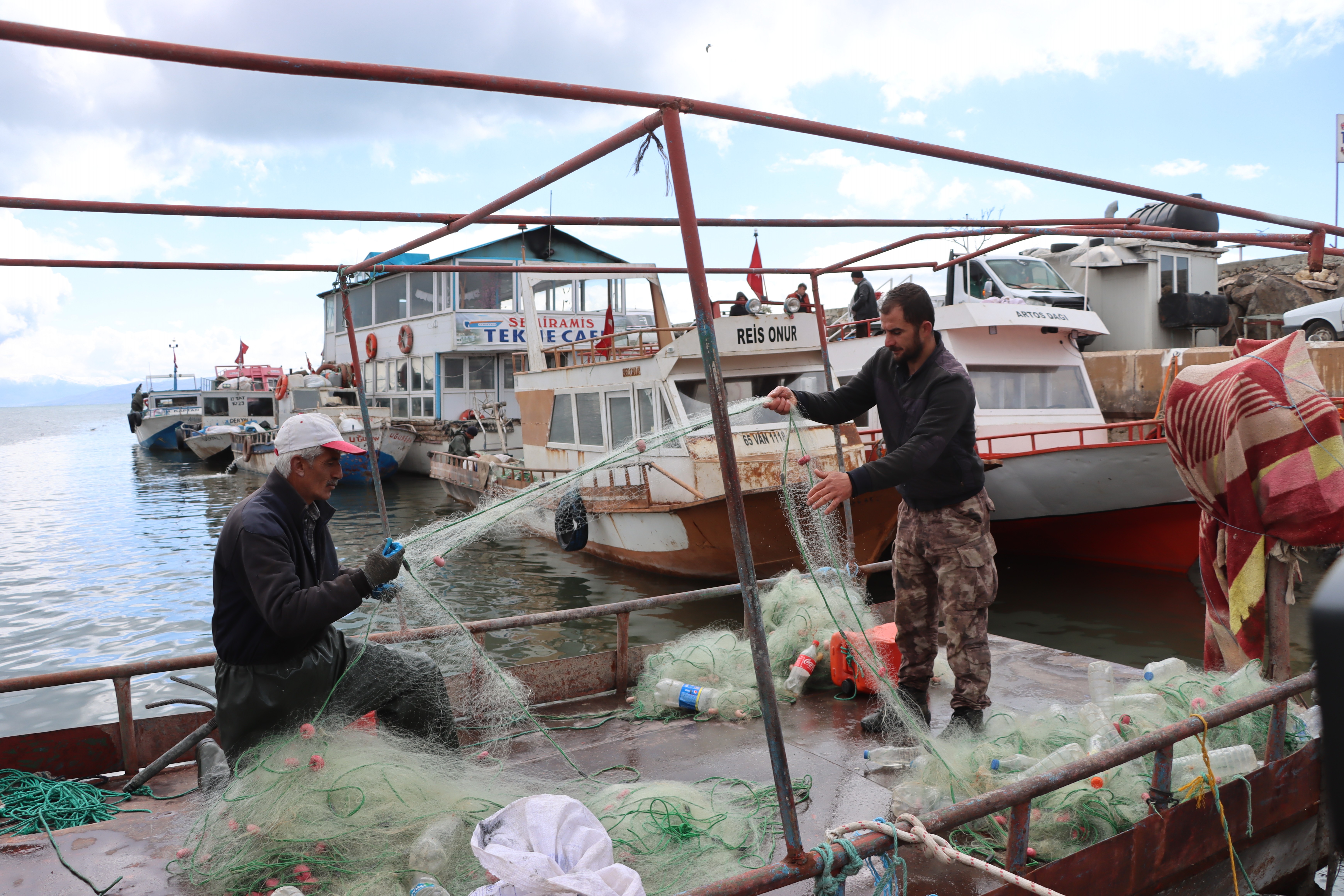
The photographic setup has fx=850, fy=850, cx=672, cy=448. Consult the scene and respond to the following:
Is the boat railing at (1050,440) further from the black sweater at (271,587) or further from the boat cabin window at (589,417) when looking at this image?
the black sweater at (271,587)

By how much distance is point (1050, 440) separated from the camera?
38.2ft

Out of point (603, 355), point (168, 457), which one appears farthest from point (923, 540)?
point (168, 457)

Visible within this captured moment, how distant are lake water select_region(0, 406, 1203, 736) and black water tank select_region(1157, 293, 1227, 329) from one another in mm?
11003

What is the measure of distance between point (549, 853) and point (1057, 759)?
2031 millimetres

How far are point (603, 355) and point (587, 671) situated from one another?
7.79 metres

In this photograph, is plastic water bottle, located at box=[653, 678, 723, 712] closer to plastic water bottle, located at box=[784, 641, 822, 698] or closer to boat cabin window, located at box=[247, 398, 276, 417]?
plastic water bottle, located at box=[784, 641, 822, 698]

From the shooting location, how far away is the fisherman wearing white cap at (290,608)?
3.05 m

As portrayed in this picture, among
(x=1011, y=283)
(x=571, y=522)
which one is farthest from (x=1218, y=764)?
(x=1011, y=283)

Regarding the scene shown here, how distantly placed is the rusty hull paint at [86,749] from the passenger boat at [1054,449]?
7.33 m

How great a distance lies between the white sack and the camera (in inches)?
92.5

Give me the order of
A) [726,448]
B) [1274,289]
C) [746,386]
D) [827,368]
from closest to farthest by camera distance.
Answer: [726,448] → [827,368] → [746,386] → [1274,289]

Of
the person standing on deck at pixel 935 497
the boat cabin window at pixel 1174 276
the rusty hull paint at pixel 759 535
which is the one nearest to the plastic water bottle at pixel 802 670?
the person standing on deck at pixel 935 497

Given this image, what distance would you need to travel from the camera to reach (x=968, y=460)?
379 cm

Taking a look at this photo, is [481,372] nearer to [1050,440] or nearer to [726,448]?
[1050,440]
